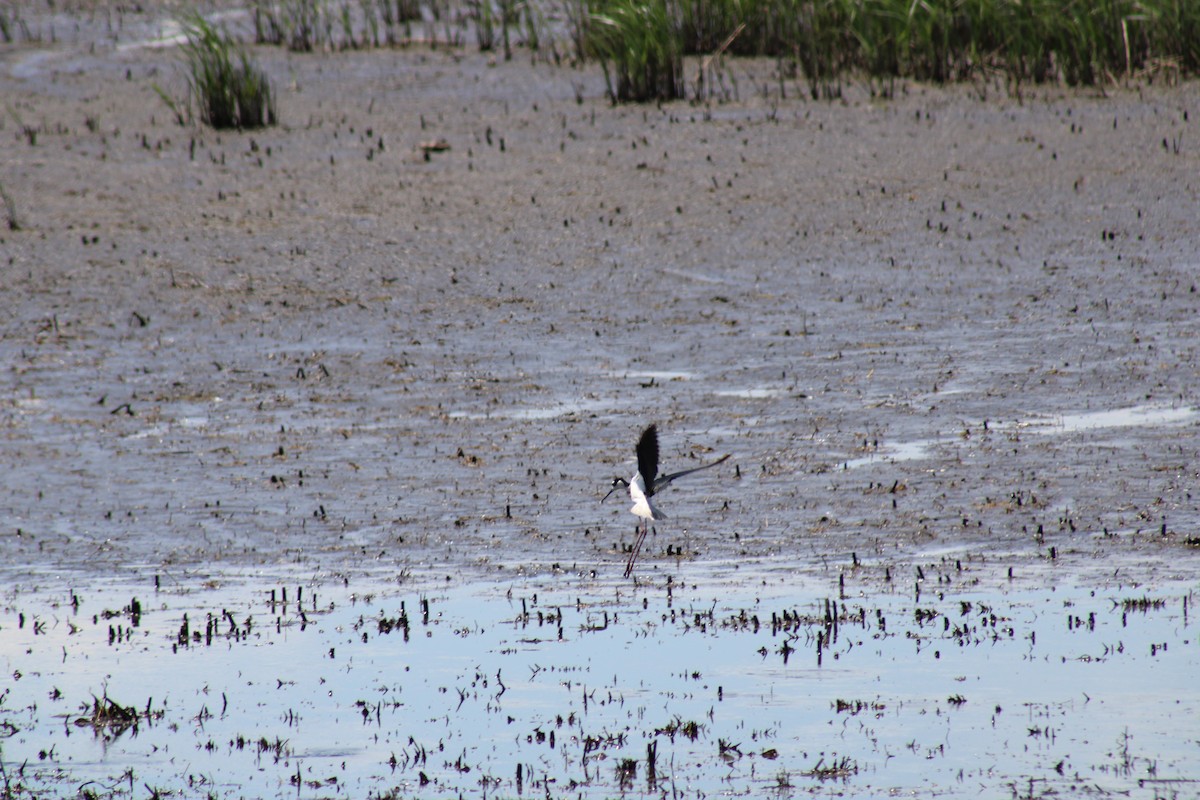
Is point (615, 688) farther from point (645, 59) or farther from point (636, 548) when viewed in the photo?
point (645, 59)

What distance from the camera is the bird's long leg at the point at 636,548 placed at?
6.19 metres

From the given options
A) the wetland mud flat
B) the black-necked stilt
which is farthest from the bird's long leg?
the black-necked stilt

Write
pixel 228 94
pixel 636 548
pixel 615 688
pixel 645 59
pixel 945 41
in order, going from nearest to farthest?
pixel 615 688 → pixel 636 548 → pixel 228 94 → pixel 645 59 → pixel 945 41

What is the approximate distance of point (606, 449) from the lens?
7738mm

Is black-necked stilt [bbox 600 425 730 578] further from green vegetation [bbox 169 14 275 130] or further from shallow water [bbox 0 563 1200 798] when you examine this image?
green vegetation [bbox 169 14 275 130]

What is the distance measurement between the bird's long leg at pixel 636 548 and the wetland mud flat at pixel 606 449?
0.17 feet

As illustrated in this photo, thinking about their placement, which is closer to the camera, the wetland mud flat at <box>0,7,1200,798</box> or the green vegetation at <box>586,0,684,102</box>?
the wetland mud flat at <box>0,7,1200,798</box>

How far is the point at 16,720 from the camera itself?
507 centimetres

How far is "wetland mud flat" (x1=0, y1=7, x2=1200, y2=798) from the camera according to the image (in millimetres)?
4879

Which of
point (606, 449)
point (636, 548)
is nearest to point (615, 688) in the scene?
point (636, 548)

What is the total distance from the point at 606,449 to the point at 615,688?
2.67m

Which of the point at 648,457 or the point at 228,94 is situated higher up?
the point at 228,94

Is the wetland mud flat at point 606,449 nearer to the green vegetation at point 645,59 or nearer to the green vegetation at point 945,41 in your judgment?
the green vegetation at point 645,59

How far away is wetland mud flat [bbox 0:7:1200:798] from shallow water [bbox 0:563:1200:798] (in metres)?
0.02
